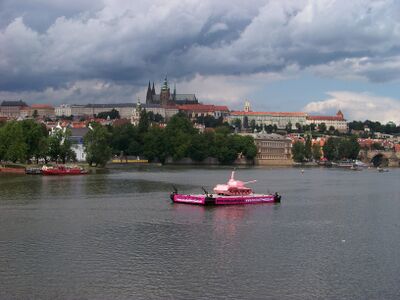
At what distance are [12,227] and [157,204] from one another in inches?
721

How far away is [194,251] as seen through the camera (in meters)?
33.7

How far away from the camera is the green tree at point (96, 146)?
120688 millimetres

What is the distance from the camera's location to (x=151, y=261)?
31047 mm

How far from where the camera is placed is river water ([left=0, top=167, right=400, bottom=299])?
86.5 ft

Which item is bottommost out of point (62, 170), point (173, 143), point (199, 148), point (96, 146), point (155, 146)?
point (62, 170)

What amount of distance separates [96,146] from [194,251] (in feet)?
296

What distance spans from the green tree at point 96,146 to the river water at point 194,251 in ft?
205

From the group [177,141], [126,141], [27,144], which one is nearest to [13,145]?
[27,144]

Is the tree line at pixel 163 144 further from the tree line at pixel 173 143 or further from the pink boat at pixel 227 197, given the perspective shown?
the pink boat at pixel 227 197

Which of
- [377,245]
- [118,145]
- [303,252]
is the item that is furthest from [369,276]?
[118,145]

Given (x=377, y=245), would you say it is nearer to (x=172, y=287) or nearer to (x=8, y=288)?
(x=172, y=287)

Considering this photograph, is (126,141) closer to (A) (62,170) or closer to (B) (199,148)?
(B) (199,148)

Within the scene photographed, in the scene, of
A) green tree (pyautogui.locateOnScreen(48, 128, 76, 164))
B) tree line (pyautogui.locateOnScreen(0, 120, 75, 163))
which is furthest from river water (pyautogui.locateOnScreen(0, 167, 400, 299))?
A: green tree (pyautogui.locateOnScreen(48, 128, 76, 164))

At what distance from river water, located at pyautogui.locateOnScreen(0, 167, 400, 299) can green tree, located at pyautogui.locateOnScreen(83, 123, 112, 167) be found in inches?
2463
